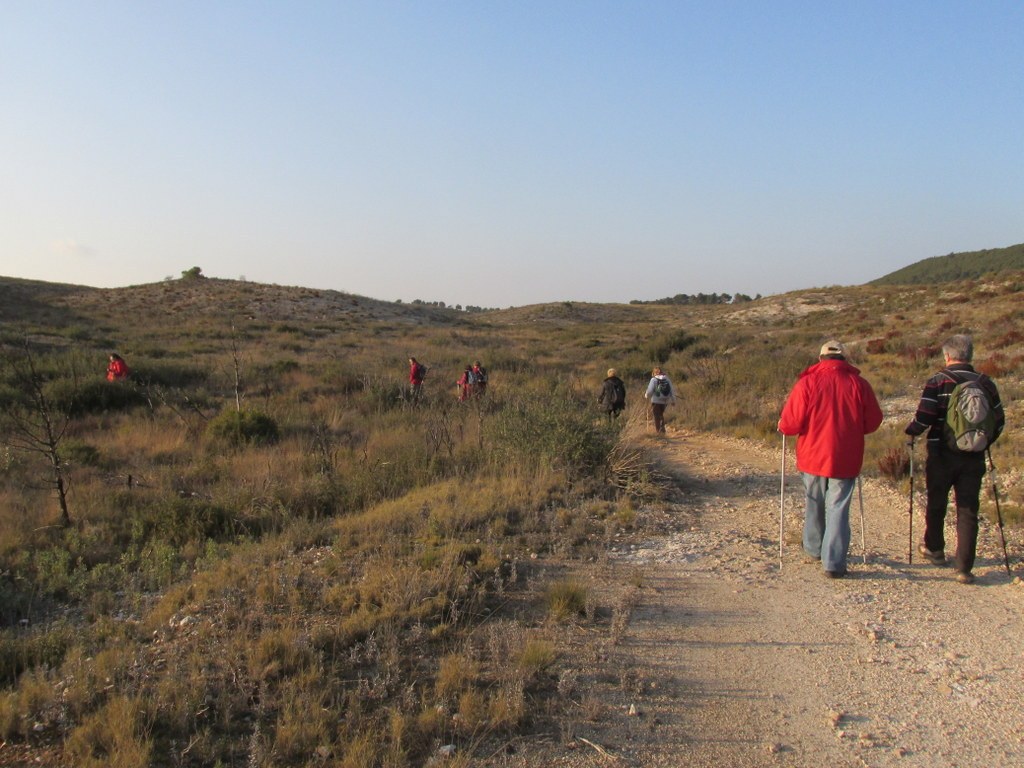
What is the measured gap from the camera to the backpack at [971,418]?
15.8 ft

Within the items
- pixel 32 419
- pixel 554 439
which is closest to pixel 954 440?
pixel 554 439

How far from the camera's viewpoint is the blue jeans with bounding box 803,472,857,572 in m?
5.10

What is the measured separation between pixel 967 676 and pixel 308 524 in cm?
540

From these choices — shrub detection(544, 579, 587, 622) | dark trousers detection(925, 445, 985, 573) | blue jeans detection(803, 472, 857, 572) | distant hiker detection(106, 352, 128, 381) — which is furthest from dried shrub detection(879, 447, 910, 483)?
distant hiker detection(106, 352, 128, 381)

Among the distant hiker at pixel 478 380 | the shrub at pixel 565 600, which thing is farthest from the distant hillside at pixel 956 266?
the shrub at pixel 565 600

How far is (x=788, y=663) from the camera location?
3.88 m

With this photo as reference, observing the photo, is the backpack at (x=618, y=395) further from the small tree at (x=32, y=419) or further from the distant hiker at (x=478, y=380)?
the small tree at (x=32, y=419)

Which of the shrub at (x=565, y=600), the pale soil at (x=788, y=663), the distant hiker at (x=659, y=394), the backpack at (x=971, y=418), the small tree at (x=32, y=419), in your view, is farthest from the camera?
the distant hiker at (x=659, y=394)

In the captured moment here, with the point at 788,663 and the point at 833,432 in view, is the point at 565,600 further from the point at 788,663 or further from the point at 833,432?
the point at 833,432

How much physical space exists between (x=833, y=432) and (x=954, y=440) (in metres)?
0.87

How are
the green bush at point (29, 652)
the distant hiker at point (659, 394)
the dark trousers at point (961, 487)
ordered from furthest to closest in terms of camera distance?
the distant hiker at point (659, 394) → the dark trousers at point (961, 487) → the green bush at point (29, 652)

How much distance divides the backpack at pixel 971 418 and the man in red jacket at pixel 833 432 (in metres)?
0.52

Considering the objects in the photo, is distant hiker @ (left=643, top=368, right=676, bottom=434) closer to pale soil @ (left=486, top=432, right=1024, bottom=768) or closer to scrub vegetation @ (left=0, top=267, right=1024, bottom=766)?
scrub vegetation @ (left=0, top=267, right=1024, bottom=766)

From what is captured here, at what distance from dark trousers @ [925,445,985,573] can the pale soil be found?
0.98ft
